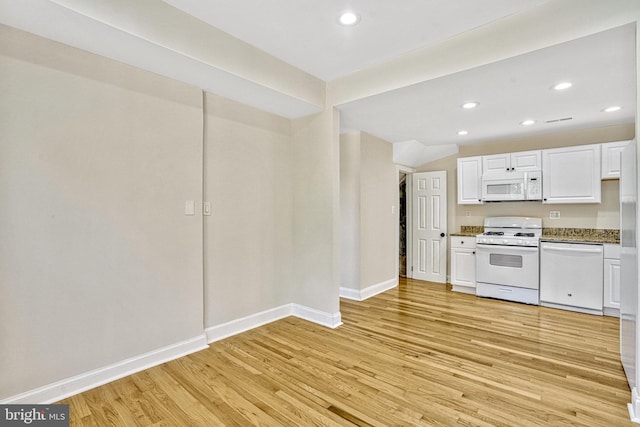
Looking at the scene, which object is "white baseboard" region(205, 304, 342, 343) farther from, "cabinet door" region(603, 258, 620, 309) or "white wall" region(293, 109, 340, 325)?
"cabinet door" region(603, 258, 620, 309)

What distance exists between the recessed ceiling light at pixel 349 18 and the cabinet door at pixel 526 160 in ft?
12.0

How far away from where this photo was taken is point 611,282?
12.4 ft

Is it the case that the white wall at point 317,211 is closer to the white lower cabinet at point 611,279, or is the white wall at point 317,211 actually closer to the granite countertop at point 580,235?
the granite countertop at point 580,235

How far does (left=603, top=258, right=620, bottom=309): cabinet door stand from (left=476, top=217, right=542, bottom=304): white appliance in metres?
0.70

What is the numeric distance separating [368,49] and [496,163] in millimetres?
3272

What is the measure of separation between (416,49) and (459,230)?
370 cm

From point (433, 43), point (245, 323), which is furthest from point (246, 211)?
point (433, 43)

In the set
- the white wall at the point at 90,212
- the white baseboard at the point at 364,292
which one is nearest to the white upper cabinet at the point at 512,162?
the white baseboard at the point at 364,292

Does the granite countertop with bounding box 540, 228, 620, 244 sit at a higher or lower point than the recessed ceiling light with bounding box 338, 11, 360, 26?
lower

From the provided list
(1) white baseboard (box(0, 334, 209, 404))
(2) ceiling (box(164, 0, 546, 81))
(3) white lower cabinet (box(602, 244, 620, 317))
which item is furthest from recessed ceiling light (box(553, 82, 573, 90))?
(1) white baseboard (box(0, 334, 209, 404))

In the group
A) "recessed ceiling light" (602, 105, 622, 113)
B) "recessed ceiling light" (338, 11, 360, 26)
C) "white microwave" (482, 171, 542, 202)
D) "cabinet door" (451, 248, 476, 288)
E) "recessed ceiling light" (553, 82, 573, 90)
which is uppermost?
"recessed ceiling light" (338, 11, 360, 26)

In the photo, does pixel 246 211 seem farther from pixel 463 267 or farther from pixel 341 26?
pixel 463 267

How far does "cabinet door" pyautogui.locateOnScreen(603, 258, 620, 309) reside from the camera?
3.74 m

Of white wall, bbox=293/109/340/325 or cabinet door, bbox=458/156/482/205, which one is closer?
white wall, bbox=293/109/340/325
